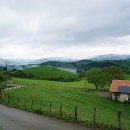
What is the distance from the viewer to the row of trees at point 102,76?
106 metres

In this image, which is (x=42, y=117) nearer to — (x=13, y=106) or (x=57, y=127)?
(x=57, y=127)

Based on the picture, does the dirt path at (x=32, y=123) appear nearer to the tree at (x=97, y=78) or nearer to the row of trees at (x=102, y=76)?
the tree at (x=97, y=78)

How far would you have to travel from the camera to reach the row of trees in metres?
106

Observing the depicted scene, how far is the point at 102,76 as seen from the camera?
349 feet

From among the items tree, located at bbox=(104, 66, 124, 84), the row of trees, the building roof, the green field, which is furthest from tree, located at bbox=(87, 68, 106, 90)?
the green field

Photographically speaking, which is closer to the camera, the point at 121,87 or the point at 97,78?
the point at 121,87

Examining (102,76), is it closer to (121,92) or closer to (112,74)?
(112,74)

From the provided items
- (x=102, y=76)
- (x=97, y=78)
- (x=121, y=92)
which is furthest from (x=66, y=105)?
(x=102, y=76)

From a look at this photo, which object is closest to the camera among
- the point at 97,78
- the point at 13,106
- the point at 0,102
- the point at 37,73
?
the point at 13,106

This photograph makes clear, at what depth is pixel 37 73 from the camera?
616ft

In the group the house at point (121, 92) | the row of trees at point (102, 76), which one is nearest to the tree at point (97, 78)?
the row of trees at point (102, 76)

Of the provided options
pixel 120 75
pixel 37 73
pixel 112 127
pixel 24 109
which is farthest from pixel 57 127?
pixel 37 73

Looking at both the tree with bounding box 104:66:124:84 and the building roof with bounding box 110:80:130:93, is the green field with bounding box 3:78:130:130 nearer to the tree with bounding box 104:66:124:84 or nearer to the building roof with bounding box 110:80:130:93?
the building roof with bounding box 110:80:130:93

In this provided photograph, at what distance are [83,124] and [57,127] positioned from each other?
2.68m
